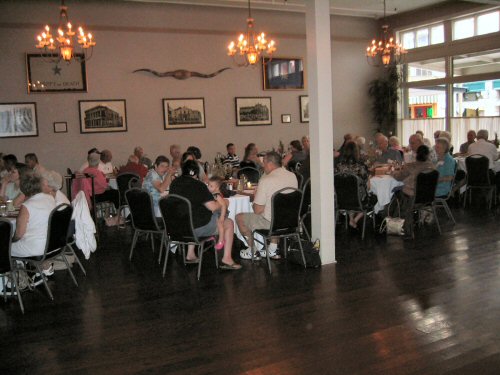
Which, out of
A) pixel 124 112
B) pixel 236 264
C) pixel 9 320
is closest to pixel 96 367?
pixel 9 320

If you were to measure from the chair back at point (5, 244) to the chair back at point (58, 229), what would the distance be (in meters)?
0.41

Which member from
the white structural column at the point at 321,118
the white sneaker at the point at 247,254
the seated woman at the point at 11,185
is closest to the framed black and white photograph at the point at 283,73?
the seated woman at the point at 11,185

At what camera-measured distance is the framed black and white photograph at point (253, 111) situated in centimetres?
1193

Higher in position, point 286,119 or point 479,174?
point 286,119

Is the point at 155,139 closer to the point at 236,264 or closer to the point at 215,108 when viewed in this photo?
the point at 215,108

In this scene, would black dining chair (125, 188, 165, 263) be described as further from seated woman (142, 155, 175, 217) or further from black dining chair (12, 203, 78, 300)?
A: black dining chair (12, 203, 78, 300)

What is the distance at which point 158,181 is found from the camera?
665 cm

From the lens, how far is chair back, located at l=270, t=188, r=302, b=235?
17.6ft

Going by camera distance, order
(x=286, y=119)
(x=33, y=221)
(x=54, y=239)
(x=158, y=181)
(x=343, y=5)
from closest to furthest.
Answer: (x=33, y=221) < (x=54, y=239) < (x=158, y=181) < (x=343, y=5) < (x=286, y=119)

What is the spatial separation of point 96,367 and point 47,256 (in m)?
1.76

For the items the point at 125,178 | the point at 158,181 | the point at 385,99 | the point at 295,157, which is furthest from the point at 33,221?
the point at 385,99

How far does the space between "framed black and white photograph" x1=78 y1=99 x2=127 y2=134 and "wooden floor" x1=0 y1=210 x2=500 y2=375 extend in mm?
4854

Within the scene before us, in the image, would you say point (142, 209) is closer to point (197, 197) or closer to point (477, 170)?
point (197, 197)

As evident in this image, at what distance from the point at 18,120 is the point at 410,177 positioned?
7.03 meters
